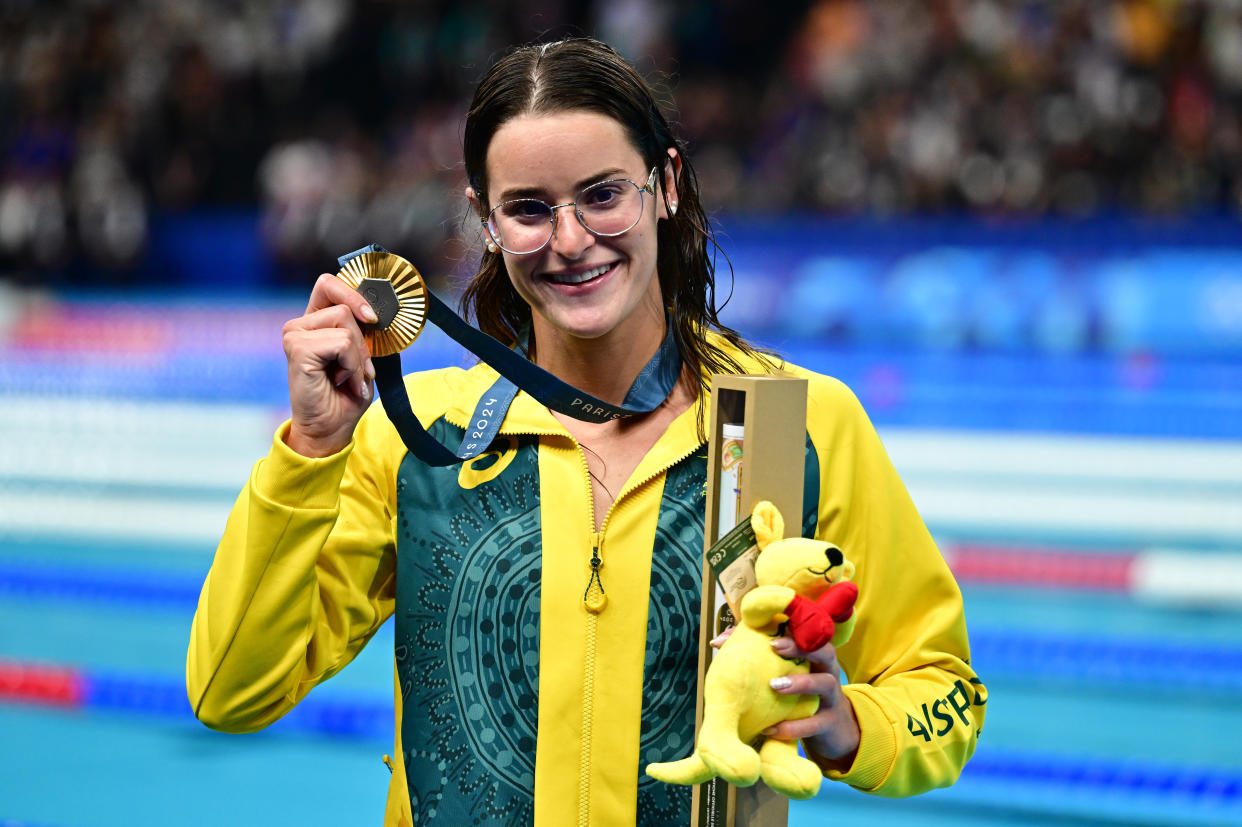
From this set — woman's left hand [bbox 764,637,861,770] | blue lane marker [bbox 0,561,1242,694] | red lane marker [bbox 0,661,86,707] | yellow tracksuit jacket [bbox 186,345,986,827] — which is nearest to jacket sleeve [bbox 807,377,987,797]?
yellow tracksuit jacket [bbox 186,345,986,827]

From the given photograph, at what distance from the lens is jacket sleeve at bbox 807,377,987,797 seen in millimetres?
1328

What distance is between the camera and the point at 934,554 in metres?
1.37

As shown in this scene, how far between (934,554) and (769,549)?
39 cm

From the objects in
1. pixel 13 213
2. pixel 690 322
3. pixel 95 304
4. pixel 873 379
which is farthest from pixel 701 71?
pixel 690 322

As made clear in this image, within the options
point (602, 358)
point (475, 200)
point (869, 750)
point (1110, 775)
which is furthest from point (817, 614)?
point (1110, 775)

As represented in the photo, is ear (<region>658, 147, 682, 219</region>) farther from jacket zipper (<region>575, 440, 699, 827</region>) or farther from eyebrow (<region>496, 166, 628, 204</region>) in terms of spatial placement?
jacket zipper (<region>575, 440, 699, 827</region>)

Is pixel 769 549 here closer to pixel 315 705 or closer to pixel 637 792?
pixel 637 792

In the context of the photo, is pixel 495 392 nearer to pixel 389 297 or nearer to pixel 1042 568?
pixel 389 297

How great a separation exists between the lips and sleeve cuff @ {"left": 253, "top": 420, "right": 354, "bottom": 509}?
0.27m

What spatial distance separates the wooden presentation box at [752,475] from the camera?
1062 millimetres

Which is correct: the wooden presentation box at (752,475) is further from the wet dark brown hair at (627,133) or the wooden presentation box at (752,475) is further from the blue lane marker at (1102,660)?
the blue lane marker at (1102,660)

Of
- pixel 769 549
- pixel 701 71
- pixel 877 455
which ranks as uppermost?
pixel 701 71

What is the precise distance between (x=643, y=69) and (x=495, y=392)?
20.8 feet

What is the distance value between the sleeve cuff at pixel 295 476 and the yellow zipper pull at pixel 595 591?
0.87 feet
